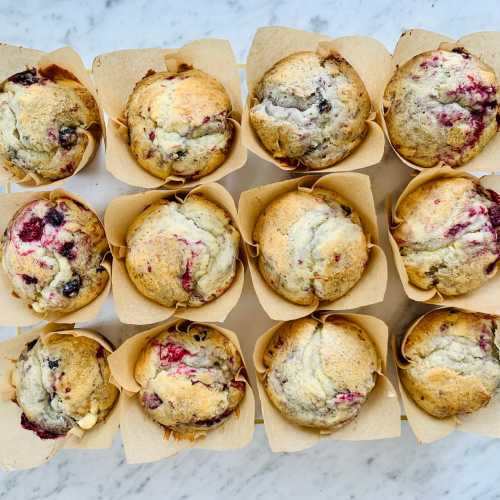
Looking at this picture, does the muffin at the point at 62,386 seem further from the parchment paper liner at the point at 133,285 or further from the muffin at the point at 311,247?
the muffin at the point at 311,247

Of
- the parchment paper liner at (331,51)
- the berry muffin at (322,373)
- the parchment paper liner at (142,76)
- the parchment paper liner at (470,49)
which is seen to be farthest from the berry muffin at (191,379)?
the parchment paper liner at (470,49)

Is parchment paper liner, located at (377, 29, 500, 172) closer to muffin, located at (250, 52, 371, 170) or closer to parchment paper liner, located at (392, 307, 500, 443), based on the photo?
muffin, located at (250, 52, 371, 170)

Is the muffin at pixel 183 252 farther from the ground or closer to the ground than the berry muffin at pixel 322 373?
farther from the ground

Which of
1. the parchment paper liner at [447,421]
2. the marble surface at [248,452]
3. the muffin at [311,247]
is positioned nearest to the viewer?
the muffin at [311,247]

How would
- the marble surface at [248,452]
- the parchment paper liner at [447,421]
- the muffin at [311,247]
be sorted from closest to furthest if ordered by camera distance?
the muffin at [311,247]
the parchment paper liner at [447,421]
the marble surface at [248,452]


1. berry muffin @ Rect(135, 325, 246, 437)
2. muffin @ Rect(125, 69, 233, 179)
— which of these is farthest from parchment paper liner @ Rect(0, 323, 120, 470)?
muffin @ Rect(125, 69, 233, 179)

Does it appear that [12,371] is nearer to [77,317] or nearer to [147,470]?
[77,317]
